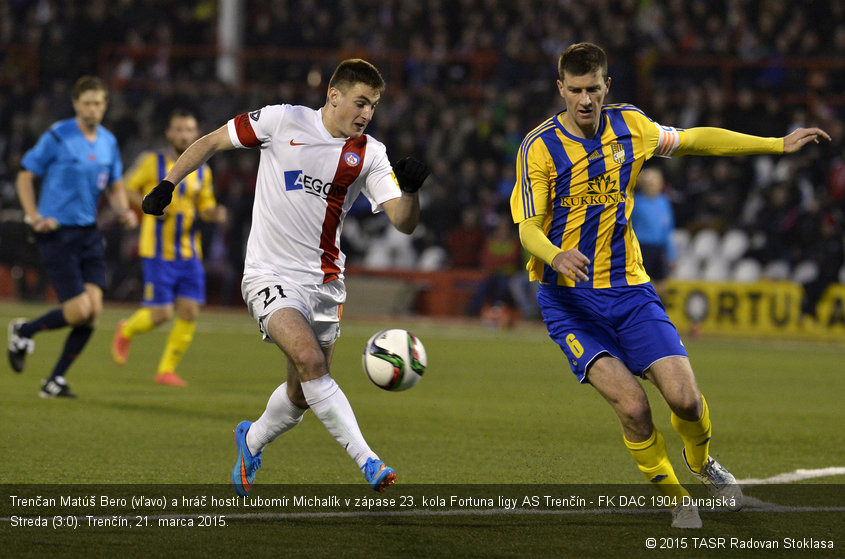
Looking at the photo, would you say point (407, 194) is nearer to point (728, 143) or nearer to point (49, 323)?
point (728, 143)

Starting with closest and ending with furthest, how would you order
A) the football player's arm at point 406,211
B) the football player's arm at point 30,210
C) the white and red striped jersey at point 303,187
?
1. the football player's arm at point 406,211
2. the white and red striped jersey at point 303,187
3. the football player's arm at point 30,210

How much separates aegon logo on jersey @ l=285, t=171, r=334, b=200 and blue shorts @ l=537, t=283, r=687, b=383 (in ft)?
4.19

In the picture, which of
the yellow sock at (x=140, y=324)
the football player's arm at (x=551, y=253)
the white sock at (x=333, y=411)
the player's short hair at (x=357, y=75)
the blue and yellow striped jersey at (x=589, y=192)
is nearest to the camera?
the football player's arm at (x=551, y=253)

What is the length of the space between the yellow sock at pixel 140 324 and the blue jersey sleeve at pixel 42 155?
6.44 ft

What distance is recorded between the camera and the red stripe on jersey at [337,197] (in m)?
6.75

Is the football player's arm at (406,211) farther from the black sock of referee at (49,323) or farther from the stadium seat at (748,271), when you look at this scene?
the stadium seat at (748,271)

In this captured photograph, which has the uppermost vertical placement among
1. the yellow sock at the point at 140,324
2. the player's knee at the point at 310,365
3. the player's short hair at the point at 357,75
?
the player's short hair at the point at 357,75

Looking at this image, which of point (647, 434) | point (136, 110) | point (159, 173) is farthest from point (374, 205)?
point (136, 110)

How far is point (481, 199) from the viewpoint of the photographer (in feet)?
72.7

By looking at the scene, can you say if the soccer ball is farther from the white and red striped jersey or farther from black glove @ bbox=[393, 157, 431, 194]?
→ black glove @ bbox=[393, 157, 431, 194]

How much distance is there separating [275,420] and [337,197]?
118 centimetres

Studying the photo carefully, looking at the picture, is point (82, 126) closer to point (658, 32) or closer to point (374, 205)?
point (374, 205)

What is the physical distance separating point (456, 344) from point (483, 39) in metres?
8.92

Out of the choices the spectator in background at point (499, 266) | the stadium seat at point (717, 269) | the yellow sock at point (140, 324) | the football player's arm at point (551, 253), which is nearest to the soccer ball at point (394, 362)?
the football player's arm at point (551, 253)
